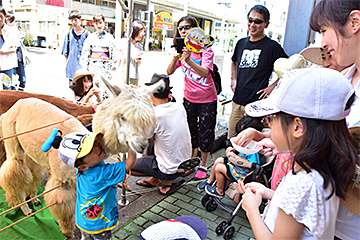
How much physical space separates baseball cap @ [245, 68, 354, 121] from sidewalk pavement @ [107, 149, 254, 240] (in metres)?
2.03

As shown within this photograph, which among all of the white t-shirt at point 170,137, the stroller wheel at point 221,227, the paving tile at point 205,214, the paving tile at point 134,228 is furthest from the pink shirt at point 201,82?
the paving tile at point 134,228

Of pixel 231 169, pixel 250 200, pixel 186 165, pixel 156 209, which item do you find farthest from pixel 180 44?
pixel 250 200

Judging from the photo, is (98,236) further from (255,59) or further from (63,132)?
(255,59)

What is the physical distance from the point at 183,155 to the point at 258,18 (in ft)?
6.98

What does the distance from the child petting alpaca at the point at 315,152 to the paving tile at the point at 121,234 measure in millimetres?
→ 1858

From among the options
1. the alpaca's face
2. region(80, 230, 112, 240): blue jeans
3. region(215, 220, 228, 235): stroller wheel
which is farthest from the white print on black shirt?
region(80, 230, 112, 240): blue jeans

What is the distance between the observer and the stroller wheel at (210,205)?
9.81 feet

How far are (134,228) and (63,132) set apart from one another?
123 cm

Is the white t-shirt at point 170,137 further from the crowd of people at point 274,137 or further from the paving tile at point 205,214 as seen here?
the paving tile at point 205,214

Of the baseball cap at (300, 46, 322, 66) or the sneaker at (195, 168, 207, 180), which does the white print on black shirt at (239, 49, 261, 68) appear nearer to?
the baseball cap at (300, 46, 322, 66)

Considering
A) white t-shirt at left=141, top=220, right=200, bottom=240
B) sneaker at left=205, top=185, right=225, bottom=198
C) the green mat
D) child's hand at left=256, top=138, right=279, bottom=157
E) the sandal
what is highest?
child's hand at left=256, top=138, right=279, bottom=157

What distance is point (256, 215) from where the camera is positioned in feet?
3.98

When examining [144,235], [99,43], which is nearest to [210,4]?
[99,43]

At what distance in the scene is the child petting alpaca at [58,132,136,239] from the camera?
177 cm
